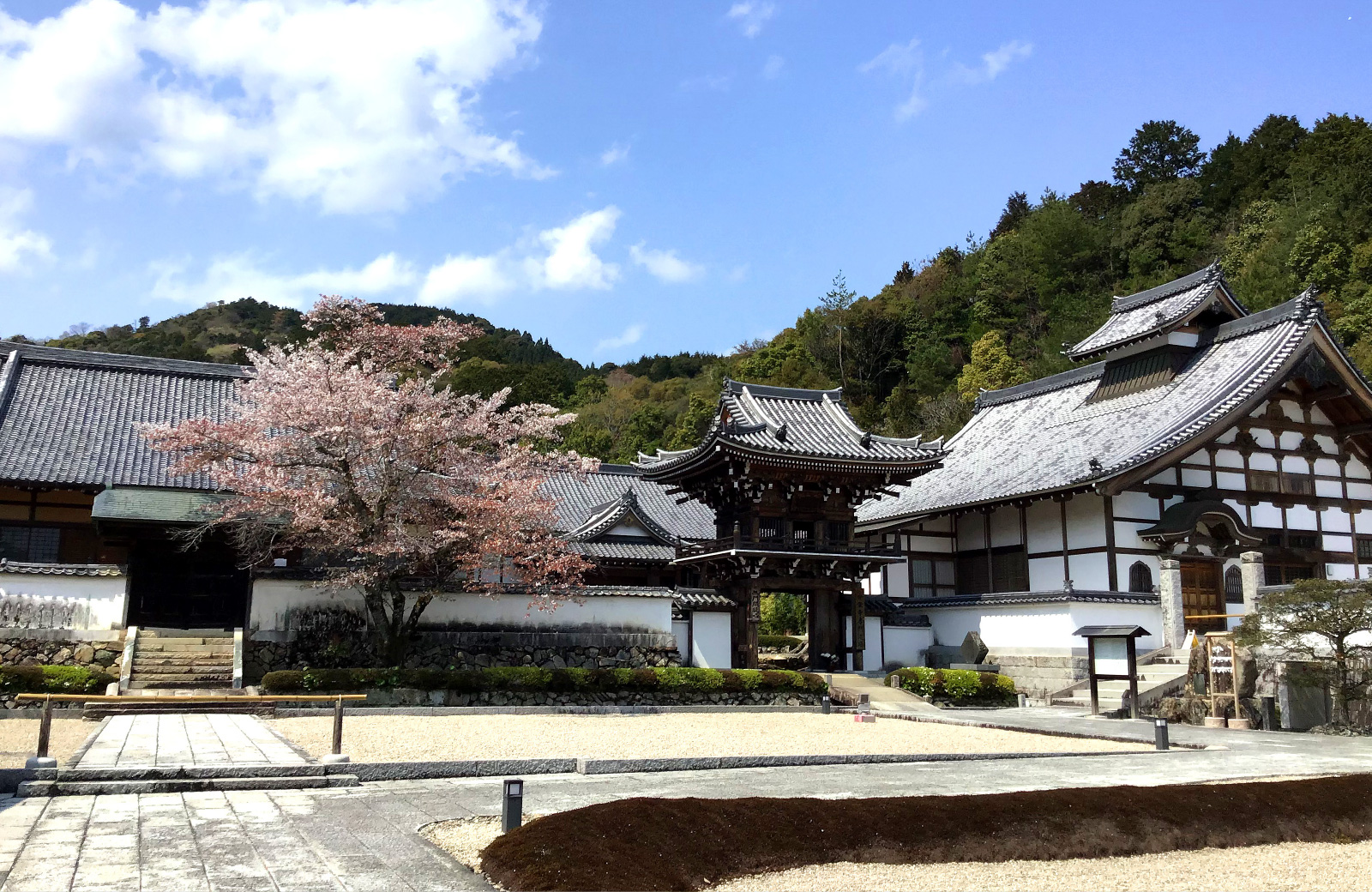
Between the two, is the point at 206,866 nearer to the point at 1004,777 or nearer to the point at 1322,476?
the point at 1004,777

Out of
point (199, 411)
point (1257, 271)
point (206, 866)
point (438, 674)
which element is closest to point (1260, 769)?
point (206, 866)

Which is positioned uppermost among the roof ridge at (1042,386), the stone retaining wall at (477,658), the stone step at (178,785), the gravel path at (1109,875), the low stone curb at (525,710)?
the roof ridge at (1042,386)

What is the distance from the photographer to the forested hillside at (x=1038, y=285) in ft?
172

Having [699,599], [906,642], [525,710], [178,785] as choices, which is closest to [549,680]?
[525,710]

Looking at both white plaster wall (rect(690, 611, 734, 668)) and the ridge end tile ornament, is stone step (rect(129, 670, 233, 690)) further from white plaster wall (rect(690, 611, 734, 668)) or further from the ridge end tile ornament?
the ridge end tile ornament

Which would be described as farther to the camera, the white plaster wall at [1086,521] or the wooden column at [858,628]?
the wooden column at [858,628]

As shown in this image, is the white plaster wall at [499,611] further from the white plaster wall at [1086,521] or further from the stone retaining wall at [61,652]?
the white plaster wall at [1086,521]

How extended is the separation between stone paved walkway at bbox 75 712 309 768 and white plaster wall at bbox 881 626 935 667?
19.2m

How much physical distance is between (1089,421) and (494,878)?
31124 millimetres

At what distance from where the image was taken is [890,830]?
782 centimetres

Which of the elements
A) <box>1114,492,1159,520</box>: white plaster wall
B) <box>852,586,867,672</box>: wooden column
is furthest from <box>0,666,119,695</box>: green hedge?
<box>1114,492,1159,520</box>: white plaster wall

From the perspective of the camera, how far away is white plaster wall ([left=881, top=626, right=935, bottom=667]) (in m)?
31.2

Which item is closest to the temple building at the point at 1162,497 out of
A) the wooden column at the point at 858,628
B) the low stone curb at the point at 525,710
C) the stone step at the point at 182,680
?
the wooden column at the point at 858,628

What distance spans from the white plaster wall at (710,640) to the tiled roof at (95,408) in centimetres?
1286
